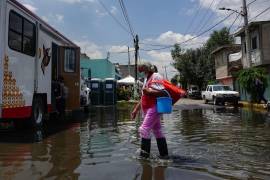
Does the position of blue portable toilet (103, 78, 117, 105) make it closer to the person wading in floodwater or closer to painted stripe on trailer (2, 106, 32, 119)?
painted stripe on trailer (2, 106, 32, 119)

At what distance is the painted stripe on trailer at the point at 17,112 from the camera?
1062 centimetres

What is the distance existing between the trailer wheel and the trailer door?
4.57 meters

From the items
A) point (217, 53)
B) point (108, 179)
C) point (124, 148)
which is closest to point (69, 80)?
point (124, 148)

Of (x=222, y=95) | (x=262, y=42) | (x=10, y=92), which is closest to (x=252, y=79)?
(x=222, y=95)

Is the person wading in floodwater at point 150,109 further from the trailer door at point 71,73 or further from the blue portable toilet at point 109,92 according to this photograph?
the blue portable toilet at point 109,92

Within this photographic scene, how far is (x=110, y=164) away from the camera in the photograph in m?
7.44


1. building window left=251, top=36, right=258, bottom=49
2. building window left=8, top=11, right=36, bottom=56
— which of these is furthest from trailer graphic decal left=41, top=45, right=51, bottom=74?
building window left=251, top=36, right=258, bottom=49

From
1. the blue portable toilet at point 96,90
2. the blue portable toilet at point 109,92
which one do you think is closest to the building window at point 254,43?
the blue portable toilet at point 109,92

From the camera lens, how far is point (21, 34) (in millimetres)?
11523

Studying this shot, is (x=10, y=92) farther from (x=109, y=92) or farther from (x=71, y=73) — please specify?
(x=109, y=92)

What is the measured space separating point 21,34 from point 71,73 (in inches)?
286

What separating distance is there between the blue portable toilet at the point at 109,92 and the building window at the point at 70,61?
Result: 13756 mm

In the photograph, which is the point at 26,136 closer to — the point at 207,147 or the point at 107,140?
the point at 107,140

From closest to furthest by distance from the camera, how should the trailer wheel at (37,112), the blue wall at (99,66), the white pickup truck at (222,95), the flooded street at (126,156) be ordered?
the flooded street at (126,156) < the trailer wheel at (37,112) < the white pickup truck at (222,95) < the blue wall at (99,66)
